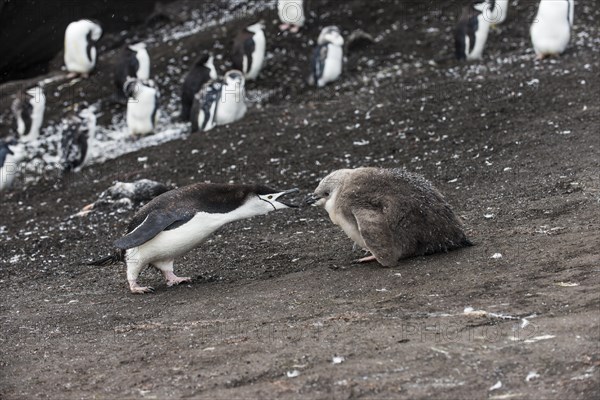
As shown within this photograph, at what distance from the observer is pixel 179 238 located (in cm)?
661

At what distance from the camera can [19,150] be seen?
14.5 meters

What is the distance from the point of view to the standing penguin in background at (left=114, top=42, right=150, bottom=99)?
1630cm

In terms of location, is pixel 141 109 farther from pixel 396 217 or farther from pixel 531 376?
pixel 531 376

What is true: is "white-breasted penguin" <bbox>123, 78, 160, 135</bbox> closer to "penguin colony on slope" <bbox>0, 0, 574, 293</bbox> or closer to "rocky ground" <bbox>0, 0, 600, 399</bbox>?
"penguin colony on slope" <bbox>0, 0, 574, 293</bbox>

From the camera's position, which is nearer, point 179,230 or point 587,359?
point 587,359

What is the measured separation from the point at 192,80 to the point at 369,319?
1116 cm

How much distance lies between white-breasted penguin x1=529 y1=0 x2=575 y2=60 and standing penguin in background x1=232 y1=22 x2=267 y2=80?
4748 millimetres

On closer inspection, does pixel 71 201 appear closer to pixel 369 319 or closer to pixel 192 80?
pixel 192 80

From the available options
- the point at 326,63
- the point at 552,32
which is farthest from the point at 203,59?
the point at 552,32

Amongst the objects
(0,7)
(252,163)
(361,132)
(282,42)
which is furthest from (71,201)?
(0,7)

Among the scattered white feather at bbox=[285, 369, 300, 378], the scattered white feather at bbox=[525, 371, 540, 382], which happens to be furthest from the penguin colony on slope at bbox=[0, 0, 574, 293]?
the scattered white feather at bbox=[525, 371, 540, 382]

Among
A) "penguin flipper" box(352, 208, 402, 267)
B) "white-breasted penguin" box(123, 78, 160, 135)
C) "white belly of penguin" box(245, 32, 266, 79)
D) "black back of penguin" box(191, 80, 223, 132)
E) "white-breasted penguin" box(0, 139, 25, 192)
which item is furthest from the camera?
"white belly of penguin" box(245, 32, 266, 79)

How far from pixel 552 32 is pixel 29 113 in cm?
804

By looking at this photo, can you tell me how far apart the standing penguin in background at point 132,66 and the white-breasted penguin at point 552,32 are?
21.2ft
